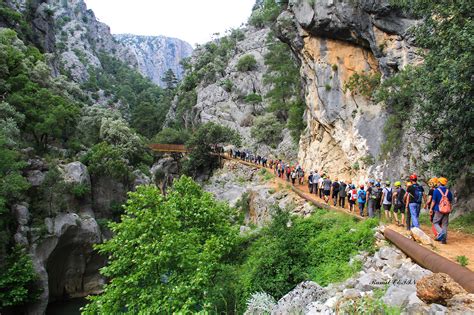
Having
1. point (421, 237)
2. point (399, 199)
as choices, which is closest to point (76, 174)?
point (399, 199)

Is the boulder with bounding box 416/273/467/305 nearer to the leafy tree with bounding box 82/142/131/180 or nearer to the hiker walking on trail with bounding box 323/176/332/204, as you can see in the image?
the hiker walking on trail with bounding box 323/176/332/204

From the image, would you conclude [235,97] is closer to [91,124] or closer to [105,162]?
[91,124]

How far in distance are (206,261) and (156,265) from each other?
1.78 meters

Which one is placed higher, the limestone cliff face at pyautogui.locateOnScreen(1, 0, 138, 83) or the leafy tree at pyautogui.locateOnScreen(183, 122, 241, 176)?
the limestone cliff face at pyautogui.locateOnScreen(1, 0, 138, 83)

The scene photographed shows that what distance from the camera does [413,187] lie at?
9.77 metres

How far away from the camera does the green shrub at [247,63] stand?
6328 cm

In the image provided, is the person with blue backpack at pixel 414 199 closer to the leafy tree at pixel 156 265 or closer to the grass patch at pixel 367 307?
the grass patch at pixel 367 307

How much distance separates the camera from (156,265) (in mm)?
12422

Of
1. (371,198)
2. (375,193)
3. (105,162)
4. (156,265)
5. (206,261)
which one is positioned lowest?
(156,265)

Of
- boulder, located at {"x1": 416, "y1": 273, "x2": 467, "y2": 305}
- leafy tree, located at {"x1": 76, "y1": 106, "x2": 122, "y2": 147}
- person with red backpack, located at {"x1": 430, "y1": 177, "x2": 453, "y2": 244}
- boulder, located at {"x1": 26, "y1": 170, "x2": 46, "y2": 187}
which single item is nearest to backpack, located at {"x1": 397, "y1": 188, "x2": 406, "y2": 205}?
person with red backpack, located at {"x1": 430, "y1": 177, "x2": 453, "y2": 244}

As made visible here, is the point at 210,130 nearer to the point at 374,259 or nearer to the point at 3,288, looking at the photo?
the point at 3,288

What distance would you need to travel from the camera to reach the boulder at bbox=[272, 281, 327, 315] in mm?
7145

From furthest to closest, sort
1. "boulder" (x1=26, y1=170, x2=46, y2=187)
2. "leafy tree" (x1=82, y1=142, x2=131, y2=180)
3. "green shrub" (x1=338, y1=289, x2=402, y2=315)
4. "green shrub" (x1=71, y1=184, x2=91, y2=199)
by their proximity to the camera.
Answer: "leafy tree" (x1=82, y1=142, x2=131, y2=180) → "green shrub" (x1=71, y1=184, x2=91, y2=199) → "boulder" (x1=26, y1=170, x2=46, y2=187) → "green shrub" (x1=338, y1=289, x2=402, y2=315)

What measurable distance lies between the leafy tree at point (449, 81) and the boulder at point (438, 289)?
7.00 m
